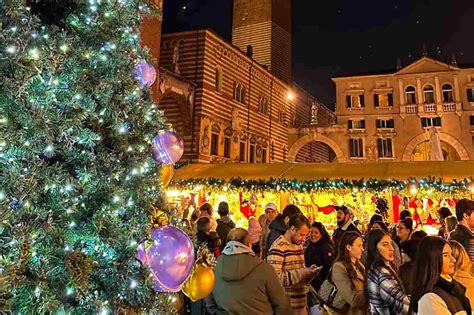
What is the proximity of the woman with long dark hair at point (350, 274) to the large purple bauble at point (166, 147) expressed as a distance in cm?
163

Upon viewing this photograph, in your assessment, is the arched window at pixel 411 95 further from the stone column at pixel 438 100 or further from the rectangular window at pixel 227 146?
the rectangular window at pixel 227 146

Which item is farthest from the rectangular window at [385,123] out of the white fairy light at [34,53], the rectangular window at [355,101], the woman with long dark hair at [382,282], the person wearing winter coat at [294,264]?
the white fairy light at [34,53]

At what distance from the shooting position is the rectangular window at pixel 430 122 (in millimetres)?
31883

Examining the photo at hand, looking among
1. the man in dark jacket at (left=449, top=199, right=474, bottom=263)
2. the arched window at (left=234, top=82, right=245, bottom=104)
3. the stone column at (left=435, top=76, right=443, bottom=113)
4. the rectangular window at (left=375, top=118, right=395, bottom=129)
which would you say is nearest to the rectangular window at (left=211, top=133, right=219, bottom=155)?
the arched window at (left=234, top=82, right=245, bottom=104)

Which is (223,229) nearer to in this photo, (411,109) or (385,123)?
(385,123)

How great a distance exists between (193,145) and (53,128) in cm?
1912

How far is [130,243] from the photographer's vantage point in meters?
2.21

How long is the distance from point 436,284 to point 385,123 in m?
32.8

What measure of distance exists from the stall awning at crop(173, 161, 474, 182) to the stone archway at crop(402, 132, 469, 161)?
23122mm

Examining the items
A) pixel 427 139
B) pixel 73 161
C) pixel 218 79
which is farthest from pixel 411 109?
pixel 73 161

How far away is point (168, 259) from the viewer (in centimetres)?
229

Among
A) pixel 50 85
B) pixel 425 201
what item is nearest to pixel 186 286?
pixel 50 85

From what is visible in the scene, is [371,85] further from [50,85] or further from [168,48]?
[50,85]

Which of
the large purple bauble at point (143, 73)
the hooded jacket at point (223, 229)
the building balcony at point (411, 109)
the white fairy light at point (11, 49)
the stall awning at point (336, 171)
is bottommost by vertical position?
the hooded jacket at point (223, 229)
